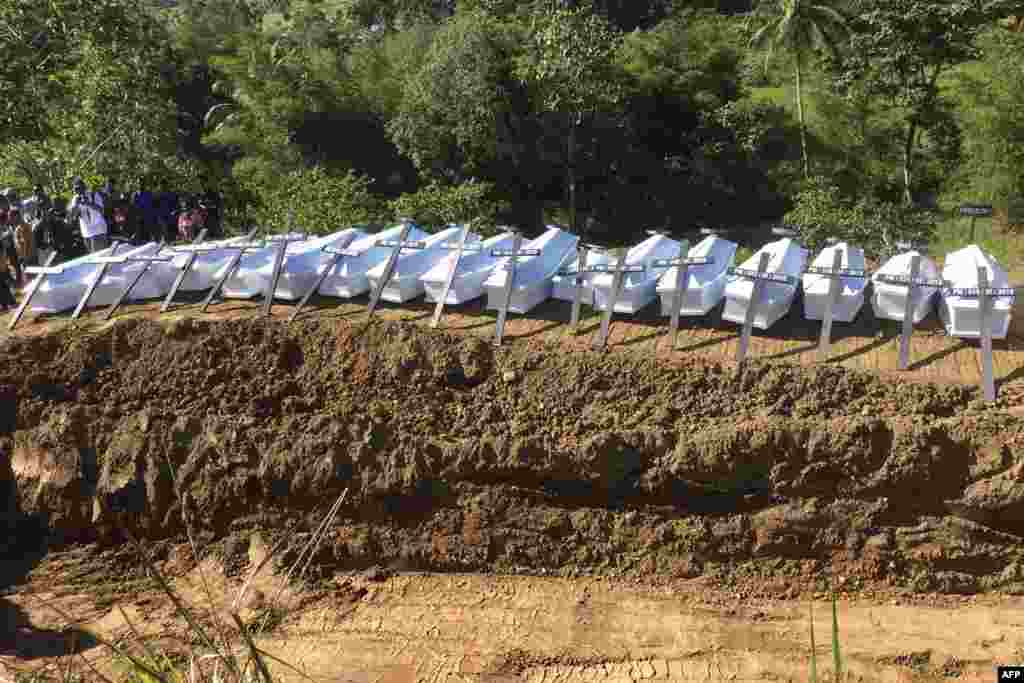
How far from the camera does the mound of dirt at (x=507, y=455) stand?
819 cm

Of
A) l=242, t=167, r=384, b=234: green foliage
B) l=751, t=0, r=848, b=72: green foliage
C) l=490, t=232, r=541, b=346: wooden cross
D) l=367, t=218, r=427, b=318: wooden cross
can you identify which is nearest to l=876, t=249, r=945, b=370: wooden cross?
l=490, t=232, r=541, b=346: wooden cross

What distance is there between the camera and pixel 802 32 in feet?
84.1

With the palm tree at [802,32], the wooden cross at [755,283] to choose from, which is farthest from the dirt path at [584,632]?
the palm tree at [802,32]

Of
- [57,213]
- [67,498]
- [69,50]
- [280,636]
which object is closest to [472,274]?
[280,636]

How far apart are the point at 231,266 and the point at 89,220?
3.89m

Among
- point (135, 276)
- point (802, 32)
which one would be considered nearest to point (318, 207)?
point (135, 276)

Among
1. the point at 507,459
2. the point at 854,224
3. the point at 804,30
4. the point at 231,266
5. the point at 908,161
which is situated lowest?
the point at 908,161

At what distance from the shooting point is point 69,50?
655 inches

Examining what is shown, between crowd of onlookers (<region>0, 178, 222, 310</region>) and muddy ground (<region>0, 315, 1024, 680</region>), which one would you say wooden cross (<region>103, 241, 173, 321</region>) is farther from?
crowd of onlookers (<region>0, 178, 222, 310</region>)

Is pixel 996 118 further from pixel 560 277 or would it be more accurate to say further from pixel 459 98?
pixel 560 277

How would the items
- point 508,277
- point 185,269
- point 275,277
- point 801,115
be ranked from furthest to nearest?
1. point 801,115
2. point 185,269
3. point 275,277
4. point 508,277

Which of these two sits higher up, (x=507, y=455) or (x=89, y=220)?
(x=89, y=220)

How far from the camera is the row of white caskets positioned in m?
9.19

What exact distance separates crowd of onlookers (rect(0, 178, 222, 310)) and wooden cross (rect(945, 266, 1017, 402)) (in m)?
11.9
